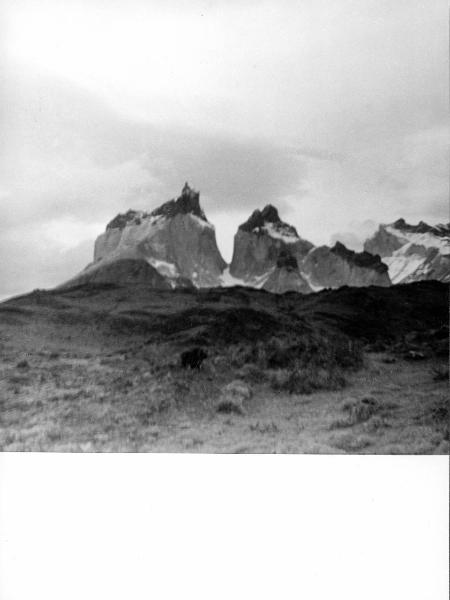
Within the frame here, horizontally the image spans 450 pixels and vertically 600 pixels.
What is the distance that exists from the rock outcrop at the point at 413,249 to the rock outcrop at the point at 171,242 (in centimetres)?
165

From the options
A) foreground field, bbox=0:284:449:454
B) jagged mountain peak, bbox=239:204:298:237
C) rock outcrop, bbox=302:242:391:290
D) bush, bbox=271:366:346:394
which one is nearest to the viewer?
foreground field, bbox=0:284:449:454

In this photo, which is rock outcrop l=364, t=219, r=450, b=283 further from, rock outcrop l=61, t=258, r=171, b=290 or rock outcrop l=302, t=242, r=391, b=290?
rock outcrop l=61, t=258, r=171, b=290

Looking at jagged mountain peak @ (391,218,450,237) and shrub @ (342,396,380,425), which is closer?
shrub @ (342,396,380,425)

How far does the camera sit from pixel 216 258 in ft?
17.4

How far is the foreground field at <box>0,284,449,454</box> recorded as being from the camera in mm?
4680

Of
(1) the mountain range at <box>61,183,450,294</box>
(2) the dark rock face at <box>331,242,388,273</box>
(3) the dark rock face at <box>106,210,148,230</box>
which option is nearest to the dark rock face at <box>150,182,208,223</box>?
(1) the mountain range at <box>61,183,450,294</box>

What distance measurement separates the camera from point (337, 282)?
5.17 meters

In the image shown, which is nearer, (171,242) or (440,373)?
(440,373)

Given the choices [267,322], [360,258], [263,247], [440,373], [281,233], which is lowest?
[440,373]

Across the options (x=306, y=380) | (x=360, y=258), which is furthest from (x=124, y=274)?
(x=360, y=258)

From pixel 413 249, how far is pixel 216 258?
6.51ft

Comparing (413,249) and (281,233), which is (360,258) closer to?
(413,249)
